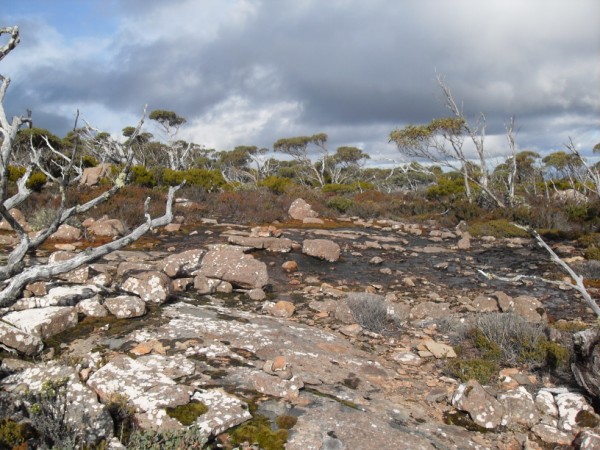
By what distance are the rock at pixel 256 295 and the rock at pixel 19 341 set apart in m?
3.75

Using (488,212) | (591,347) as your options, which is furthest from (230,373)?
(488,212)

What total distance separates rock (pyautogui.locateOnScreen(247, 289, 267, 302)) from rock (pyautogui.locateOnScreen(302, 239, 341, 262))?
13.8 feet

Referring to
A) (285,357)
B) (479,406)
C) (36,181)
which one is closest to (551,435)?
(479,406)

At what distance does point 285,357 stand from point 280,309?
7.15ft

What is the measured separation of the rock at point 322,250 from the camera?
12.1 m

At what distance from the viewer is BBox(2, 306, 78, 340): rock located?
5.06 meters

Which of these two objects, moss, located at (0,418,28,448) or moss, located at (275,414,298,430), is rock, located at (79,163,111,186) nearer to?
moss, located at (0,418,28,448)

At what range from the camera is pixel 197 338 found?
17.5 ft

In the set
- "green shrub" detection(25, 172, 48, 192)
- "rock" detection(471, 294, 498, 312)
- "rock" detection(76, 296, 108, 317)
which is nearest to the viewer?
"rock" detection(76, 296, 108, 317)

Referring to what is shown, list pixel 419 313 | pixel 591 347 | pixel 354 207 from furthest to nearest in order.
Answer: pixel 354 207 < pixel 419 313 < pixel 591 347

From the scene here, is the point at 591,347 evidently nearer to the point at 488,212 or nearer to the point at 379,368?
the point at 379,368

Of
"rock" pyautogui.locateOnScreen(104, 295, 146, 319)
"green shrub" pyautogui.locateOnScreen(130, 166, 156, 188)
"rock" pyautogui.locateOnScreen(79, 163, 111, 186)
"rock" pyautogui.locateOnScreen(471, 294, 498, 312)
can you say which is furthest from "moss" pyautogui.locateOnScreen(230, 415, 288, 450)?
"green shrub" pyautogui.locateOnScreen(130, 166, 156, 188)

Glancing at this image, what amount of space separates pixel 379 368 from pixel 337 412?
56.4 inches

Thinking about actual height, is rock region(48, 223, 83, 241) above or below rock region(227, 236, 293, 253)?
above
